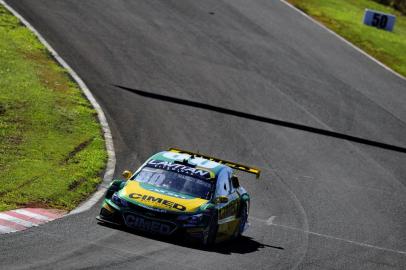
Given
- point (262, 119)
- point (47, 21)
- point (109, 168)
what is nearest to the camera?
point (109, 168)

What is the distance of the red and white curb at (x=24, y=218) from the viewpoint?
53.3ft

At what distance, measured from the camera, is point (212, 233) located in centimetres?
1773

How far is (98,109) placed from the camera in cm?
Result: 2973

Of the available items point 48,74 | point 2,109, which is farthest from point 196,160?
point 48,74

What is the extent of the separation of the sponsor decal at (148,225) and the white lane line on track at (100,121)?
2.22 meters

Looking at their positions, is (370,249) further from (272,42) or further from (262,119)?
(272,42)

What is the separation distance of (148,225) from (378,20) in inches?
1339

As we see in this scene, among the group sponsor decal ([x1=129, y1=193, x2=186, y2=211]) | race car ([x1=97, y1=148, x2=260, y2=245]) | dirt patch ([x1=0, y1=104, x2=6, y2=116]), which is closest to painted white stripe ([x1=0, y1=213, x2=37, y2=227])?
race car ([x1=97, y1=148, x2=260, y2=245])

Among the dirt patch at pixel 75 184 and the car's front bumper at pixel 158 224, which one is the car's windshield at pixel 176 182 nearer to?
the car's front bumper at pixel 158 224

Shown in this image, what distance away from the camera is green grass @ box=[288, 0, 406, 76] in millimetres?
44625

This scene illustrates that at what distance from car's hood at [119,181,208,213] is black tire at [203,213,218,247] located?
0.37 metres

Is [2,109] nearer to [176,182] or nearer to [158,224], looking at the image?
[176,182]

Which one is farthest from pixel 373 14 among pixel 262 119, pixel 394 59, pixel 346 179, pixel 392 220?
pixel 392 220

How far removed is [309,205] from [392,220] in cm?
236
